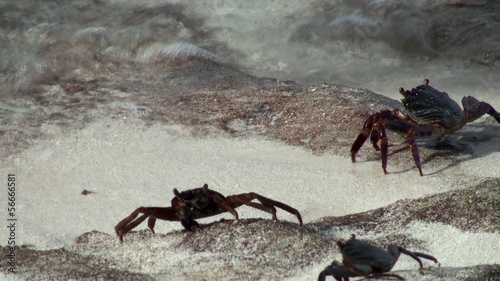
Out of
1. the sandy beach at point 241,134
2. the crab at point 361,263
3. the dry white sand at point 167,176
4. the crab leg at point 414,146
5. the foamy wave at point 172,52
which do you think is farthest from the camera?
the foamy wave at point 172,52

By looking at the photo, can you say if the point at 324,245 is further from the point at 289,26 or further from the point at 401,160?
the point at 289,26

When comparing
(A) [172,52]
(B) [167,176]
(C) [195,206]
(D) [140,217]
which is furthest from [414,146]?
(A) [172,52]

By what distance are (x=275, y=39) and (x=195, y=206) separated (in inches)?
192

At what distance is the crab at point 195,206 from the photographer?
4422mm

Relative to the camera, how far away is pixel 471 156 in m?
5.84

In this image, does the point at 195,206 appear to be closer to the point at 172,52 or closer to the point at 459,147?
the point at 459,147

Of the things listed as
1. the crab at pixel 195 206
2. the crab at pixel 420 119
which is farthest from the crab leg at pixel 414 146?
the crab at pixel 195 206

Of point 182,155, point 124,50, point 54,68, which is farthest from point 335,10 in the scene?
point 182,155

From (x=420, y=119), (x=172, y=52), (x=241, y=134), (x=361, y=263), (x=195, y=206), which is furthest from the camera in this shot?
(x=172, y=52)

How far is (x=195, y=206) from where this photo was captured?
4.45m

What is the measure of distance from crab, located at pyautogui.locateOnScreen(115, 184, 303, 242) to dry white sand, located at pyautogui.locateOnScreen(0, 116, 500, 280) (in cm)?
49

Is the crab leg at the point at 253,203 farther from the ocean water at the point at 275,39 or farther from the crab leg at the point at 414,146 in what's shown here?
the ocean water at the point at 275,39

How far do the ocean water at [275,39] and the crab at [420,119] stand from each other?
156 cm

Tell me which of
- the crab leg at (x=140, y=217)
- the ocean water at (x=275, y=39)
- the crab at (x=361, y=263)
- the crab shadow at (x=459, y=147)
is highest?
the crab at (x=361, y=263)
